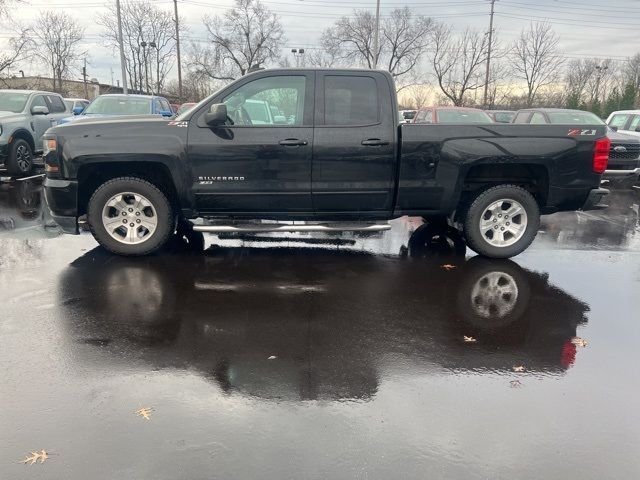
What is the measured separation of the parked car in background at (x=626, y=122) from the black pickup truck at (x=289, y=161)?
11.0 m

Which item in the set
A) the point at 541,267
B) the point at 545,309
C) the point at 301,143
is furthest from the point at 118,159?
the point at 541,267

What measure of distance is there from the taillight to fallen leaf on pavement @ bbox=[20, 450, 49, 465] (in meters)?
5.88

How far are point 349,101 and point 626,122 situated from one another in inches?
522

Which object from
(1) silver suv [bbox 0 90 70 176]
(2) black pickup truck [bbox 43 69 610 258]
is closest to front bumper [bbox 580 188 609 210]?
(2) black pickup truck [bbox 43 69 610 258]

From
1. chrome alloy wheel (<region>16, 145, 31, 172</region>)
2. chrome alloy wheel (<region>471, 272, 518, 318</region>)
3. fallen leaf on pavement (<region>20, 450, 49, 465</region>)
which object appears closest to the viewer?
fallen leaf on pavement (<region>20, 450, 49, 465</region>)

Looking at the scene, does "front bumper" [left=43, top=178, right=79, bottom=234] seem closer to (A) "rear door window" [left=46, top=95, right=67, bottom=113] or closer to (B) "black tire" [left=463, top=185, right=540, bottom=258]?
(B) "black tire" [left=463, top=185, right=540, bottom=258]

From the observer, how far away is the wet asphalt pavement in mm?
2650

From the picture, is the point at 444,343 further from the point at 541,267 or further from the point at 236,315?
the point at 541,267

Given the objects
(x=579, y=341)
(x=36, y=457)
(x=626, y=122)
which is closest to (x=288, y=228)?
(x=579, y=341)

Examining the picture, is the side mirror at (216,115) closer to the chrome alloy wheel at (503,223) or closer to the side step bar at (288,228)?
the side step bar at (288,228)

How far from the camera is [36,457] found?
102 inches

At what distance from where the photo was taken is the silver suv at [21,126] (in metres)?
11.3

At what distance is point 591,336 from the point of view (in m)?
4.14

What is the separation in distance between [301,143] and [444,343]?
106 inches
